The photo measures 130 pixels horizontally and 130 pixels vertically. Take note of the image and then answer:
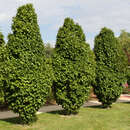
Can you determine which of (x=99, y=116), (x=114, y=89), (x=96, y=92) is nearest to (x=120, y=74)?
(x=114, y=89)

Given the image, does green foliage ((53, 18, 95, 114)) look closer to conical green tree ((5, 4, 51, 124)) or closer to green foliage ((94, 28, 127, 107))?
conical green tree ((5, 4, 51, 124))

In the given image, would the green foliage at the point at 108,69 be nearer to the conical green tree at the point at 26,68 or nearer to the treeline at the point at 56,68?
the treeline at the point at 56,68

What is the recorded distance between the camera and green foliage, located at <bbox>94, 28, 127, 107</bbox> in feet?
41.7

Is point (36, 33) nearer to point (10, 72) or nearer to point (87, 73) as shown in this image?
point (10, 72)

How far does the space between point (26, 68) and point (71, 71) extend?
2.98 meters

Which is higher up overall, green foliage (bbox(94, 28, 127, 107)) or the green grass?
green foliage (bbox(94, 28, 127, 107))

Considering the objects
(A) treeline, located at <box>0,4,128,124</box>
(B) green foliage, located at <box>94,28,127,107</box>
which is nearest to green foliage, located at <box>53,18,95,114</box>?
(A) treeline, located at <box>0,4,128,124</box>

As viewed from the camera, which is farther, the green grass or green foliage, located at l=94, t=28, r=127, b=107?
green foliage, located at l=94, t=28, r=127, b=107

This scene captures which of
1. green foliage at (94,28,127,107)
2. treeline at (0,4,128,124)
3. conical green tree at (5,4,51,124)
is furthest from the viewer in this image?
green foliage at (94,28,127,107)

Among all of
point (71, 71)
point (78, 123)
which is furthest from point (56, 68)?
point (78, 123)

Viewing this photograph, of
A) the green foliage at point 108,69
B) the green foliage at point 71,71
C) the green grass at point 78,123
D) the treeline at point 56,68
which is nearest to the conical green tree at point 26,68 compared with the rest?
the treeline at point 56,68

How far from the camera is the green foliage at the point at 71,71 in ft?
33.7

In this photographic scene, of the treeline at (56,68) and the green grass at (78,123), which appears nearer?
the treeline at (56,68)

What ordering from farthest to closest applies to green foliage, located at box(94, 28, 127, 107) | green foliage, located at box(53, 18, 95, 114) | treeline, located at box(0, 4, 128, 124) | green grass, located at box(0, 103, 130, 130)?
1. green foliage, located at box(94, 28, 127, 107)
2. green foliage, located at box(53, 18, 95, 114)
3. green grass, located at box(0, 103, 130, 130)
4. treeline, located at box(0, 4, 128, 124)
